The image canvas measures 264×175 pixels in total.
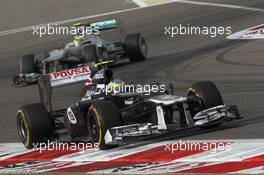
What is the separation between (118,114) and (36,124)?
1.72 meters

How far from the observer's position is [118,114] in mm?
12125

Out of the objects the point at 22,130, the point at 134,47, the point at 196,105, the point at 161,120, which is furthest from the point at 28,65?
the point at 161,120

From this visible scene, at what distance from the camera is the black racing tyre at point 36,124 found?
43.4 feet

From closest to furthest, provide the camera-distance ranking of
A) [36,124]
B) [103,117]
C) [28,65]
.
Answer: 1. [103,117]
2. [36,124]
3. [28,65]

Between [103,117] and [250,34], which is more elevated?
[250,34]

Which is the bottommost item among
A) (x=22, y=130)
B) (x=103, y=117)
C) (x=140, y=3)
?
(x=22, y=130)

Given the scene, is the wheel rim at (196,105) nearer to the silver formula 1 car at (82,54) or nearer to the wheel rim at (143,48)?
the silver formula 1 car at (82,54)

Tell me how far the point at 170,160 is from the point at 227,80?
25.7ft

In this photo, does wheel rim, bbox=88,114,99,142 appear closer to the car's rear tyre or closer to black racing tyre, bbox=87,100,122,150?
black racing tyre, bbox=87,100,122,150

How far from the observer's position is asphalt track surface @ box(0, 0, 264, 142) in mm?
15000

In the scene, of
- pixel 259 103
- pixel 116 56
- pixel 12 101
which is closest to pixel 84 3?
pixel 116 56

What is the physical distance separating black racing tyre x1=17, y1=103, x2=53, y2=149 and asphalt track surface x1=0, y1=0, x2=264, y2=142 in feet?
4.66

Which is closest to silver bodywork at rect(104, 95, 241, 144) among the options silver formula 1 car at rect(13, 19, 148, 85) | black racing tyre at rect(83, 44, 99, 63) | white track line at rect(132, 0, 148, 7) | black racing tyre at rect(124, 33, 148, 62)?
silver formula 1 car at rect(13, 19, 148, 85)

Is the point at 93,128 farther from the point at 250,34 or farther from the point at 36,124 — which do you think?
the point at 250,34
